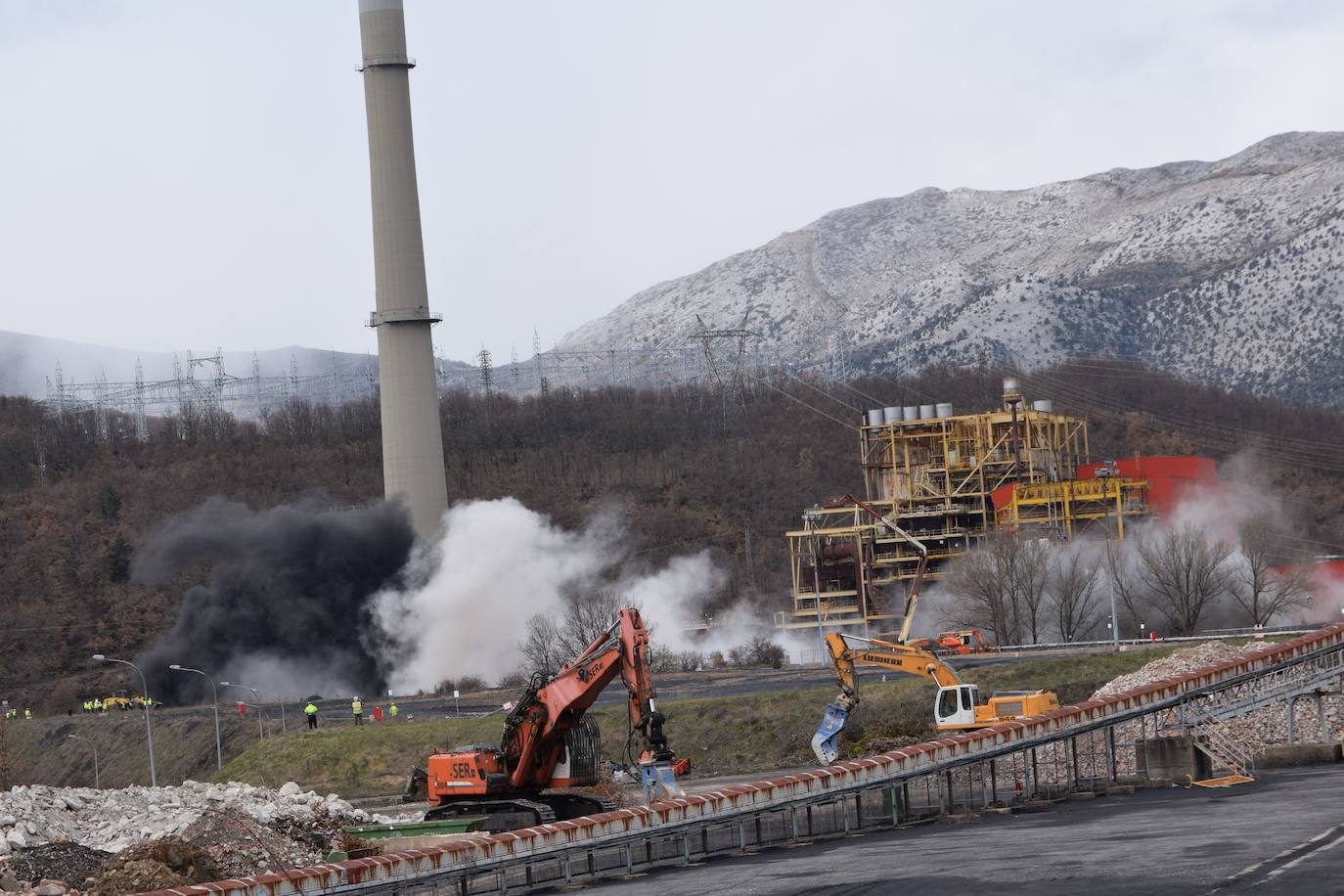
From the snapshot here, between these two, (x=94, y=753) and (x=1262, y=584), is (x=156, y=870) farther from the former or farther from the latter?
(x=1262, y=584)

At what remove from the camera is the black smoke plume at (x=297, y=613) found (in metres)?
103

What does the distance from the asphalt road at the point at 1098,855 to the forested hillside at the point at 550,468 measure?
7534 cm

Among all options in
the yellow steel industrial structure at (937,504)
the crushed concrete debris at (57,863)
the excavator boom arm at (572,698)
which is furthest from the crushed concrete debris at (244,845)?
the yellow steel industrial structure at (937,504)

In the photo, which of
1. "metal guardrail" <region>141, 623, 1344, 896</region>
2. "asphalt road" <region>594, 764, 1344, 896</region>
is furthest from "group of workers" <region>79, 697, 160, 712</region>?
"asphalt road" <region>594, 764, 1344, 896</region>

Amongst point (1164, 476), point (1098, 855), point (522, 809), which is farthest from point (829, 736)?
point (1164, 476)

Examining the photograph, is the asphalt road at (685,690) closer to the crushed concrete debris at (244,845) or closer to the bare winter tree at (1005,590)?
the bare winter tree at (1005,590)

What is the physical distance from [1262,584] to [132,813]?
62075 mm

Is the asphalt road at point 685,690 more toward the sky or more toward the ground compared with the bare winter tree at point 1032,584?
more toward the ground

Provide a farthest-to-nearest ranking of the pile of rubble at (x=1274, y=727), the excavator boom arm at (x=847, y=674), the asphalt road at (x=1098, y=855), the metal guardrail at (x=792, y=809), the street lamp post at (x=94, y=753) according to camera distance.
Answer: the street lamp post at (x=94, y=753)
the excavator boom arm at (x=847, y=674)
the pile of rubble at (x=1274, y=727)
the metal guardrail at (x=792, y=809)
the asphalt road at (x=1098, y=855)

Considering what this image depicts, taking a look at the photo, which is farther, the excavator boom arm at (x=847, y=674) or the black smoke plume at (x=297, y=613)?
the black smoke plume at (x=297, y=613)

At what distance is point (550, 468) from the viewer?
144 metres

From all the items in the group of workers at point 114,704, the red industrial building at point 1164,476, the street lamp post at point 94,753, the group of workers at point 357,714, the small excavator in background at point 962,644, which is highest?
the red industrial building at point 1164,476

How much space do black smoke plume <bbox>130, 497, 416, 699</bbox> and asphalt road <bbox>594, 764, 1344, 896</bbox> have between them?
6786 centimetres

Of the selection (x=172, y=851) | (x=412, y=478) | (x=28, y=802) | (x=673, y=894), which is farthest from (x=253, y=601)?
(x=673, y=894)
